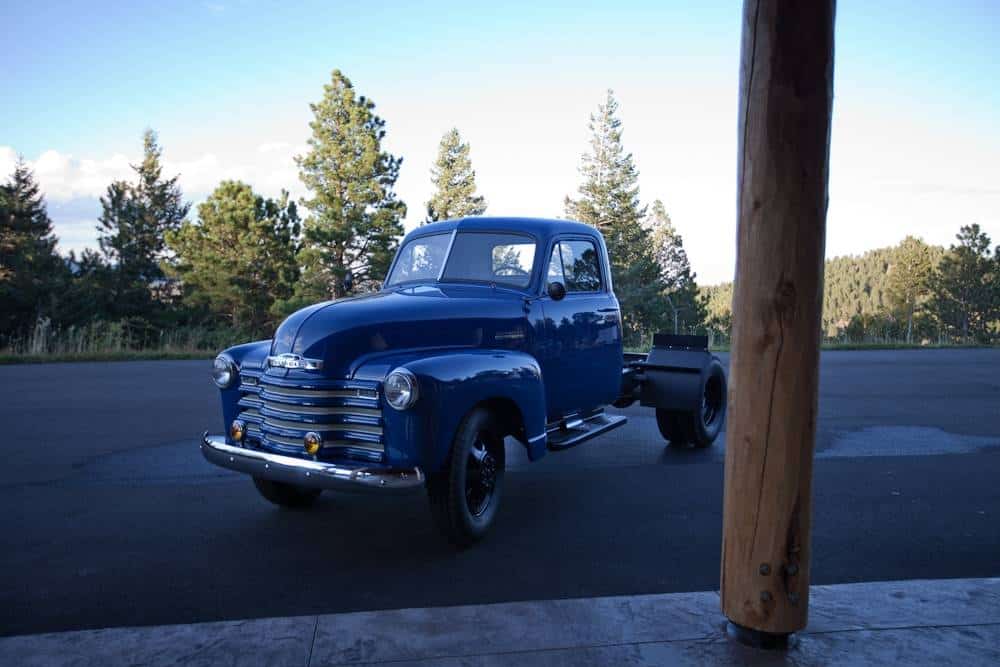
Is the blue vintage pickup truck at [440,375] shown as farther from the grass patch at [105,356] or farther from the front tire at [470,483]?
the grass patch at [105,356]

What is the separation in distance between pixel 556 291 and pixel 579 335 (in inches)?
24.2

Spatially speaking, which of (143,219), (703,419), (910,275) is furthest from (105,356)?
(910,275)

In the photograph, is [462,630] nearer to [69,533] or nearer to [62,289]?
[69,533]

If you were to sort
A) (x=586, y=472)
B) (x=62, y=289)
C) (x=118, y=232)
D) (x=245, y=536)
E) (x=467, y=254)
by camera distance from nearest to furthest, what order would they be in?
(x=245, y=536) < (x=467, y=254) < (x=586, y=472) < (x=62, y=289) < (x=118, y=232)

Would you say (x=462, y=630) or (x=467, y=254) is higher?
(x=467, y=254)

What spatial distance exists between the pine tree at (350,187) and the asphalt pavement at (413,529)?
28.3 m

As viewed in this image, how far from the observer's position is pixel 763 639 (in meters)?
3.18

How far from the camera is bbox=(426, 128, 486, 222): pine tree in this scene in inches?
1923

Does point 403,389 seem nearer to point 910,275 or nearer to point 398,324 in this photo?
point 398,324

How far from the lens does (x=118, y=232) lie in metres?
58.0

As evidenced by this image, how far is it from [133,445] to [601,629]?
6133 mm

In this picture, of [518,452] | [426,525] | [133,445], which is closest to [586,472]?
[518,452]

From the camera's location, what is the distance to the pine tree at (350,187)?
36.8 metres

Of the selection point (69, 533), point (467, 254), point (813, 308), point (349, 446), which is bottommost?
point (69, 533)
